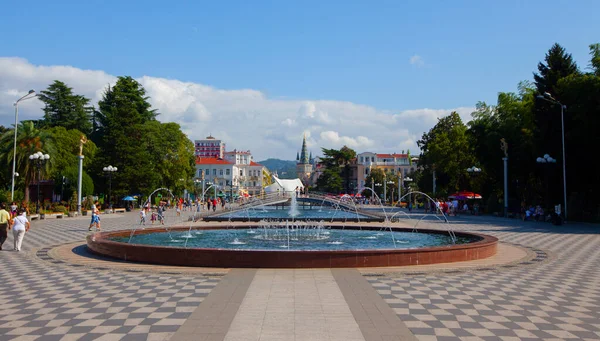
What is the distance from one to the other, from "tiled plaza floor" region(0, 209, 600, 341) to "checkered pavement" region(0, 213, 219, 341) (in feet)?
0.06

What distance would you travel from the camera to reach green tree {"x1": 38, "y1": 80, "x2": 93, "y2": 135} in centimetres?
6506

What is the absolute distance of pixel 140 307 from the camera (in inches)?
310

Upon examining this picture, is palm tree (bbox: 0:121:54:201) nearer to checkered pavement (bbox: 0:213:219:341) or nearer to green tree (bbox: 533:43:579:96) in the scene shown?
checkered pavement (bbox: 0:213:219:341)

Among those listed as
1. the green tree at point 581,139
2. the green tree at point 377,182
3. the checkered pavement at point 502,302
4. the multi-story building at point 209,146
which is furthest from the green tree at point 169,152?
the multi-story building at point 209,146

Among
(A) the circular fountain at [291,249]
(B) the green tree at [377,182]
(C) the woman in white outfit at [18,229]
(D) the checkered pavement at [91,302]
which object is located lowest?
(D) the checkered pavement at [91,302]

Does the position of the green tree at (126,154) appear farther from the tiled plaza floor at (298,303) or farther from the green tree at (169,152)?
the tiled plaza floor at (298,303)

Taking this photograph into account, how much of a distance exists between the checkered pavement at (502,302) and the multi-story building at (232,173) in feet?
309

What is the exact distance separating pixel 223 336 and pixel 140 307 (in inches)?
94.2

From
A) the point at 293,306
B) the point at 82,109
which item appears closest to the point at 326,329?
the point at 293,306

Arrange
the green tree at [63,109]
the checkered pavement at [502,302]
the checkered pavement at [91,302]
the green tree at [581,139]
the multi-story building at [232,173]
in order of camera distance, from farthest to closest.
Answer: the multi-story building at [232,173]
the green tree at [63,109]
the green tree at [581,139]
the checkered pavement at [502,302]
the checkered pavement at [91,302]

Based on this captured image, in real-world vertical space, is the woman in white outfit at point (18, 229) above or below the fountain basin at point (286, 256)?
above

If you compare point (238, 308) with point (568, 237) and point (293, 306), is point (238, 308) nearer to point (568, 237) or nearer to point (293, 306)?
point (293, 306)

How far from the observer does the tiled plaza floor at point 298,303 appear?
21.4 feet

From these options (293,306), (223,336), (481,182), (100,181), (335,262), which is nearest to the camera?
(223,336)
